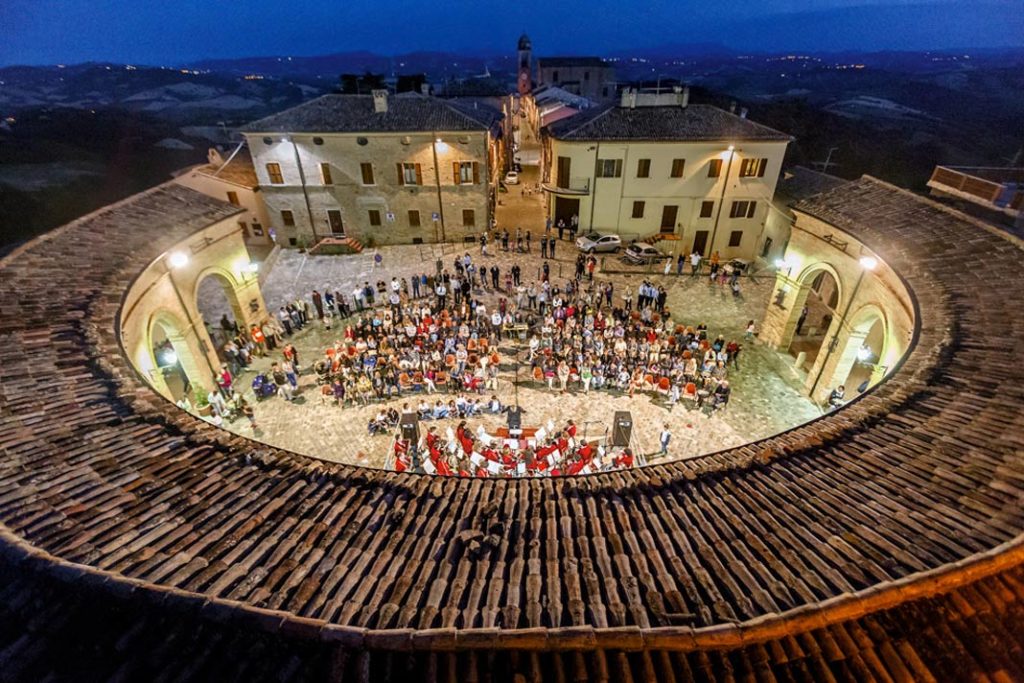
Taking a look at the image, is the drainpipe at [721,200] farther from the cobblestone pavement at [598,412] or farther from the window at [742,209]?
the cobblestone pavement at [598,412]

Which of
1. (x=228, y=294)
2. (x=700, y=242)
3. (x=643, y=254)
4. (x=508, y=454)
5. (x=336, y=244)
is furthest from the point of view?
(x=336, y=244)

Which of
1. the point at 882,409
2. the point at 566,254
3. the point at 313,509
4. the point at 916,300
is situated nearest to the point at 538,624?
the point at 313,509

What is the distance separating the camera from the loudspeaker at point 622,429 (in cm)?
1560

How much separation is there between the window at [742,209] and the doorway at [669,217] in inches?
137

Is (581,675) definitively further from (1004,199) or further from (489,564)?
(1004,199)

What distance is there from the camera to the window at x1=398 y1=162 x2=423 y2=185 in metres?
31.1

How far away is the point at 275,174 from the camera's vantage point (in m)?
31.1

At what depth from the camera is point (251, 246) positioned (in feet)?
111

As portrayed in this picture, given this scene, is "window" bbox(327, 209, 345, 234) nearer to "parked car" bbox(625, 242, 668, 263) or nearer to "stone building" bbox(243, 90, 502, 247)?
"stone building" bbox(243, 90, 502, 247)

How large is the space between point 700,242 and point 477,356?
20.1m

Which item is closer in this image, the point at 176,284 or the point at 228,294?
the point at 176,284

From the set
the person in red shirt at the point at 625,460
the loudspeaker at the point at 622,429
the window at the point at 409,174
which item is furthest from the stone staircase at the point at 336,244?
the person in red shirt at the point at 625,460

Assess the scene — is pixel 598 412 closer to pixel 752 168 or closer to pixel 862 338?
pixel 862 338

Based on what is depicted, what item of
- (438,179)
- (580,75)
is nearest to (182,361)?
(438,179)
